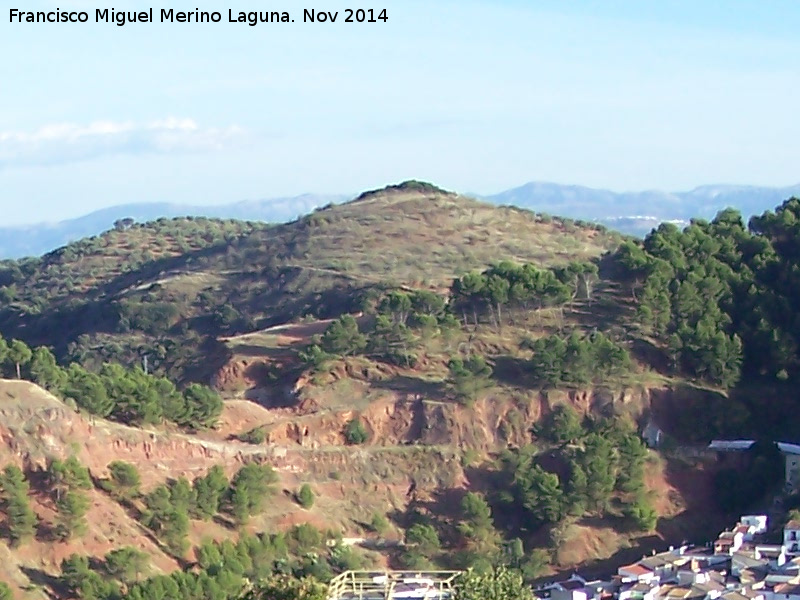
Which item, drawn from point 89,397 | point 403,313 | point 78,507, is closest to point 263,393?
point 403,313

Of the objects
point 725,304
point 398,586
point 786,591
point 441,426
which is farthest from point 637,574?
point 725,304

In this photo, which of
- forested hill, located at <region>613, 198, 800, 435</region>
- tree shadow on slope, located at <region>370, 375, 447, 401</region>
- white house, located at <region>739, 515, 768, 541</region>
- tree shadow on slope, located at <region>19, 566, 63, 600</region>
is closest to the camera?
tree shadow on slope, located at <region>19, 566, 63, 600</region>

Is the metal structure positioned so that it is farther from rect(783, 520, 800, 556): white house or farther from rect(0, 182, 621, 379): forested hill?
rect(0, 182, 621, 379): forested hill

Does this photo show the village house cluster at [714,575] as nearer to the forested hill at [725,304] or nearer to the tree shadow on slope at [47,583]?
the forested hill at [725,304]

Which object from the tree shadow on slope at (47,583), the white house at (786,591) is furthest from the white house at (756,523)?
the tree shadow on slope at (47,583)

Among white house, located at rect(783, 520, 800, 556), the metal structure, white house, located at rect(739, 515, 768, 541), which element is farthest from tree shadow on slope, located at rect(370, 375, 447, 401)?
white house, located at rect(783, 520, 800, 556)

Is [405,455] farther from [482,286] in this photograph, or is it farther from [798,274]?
[798,274]
